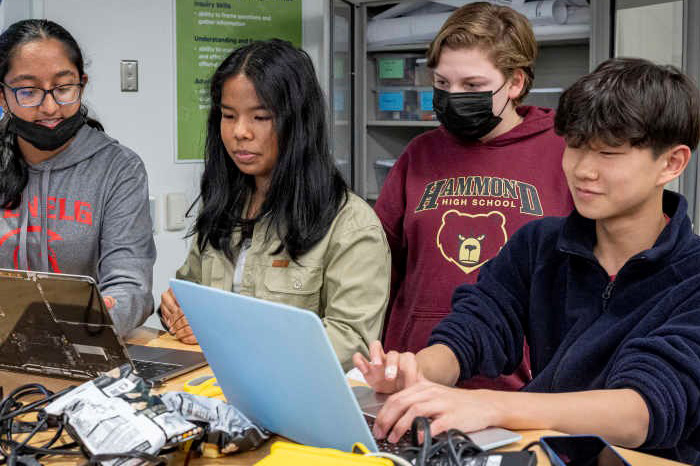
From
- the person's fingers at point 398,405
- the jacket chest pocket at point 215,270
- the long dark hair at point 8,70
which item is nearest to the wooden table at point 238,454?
the person's fingers at point 398,405

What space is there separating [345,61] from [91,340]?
97.6 inches

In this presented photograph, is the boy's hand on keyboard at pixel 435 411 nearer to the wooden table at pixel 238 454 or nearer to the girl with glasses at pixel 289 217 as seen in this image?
the wooden table at pixel 238 454

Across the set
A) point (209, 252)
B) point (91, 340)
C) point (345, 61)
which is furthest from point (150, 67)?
point (91, 340)

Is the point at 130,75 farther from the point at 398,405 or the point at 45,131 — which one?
the point at 398,405

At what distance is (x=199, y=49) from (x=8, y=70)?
1.58 meters

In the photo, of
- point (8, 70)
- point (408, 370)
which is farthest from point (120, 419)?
point (8, 70)

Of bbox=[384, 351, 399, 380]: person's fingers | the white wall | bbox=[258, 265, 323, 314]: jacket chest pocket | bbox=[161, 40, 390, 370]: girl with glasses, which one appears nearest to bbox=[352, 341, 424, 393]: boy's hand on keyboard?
bbox=[384, 351, 399, 380]: person's fingers

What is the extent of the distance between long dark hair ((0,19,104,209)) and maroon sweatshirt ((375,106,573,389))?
2.87 feet

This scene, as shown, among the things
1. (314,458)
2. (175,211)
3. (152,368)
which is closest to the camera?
(314,458)

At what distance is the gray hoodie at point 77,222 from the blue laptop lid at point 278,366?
798mm

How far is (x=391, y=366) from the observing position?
1.16 meters

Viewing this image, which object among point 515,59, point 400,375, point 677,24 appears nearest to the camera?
point 400,375

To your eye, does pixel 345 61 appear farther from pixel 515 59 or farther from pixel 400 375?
pixel 400 375

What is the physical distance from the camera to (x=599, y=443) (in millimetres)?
950
